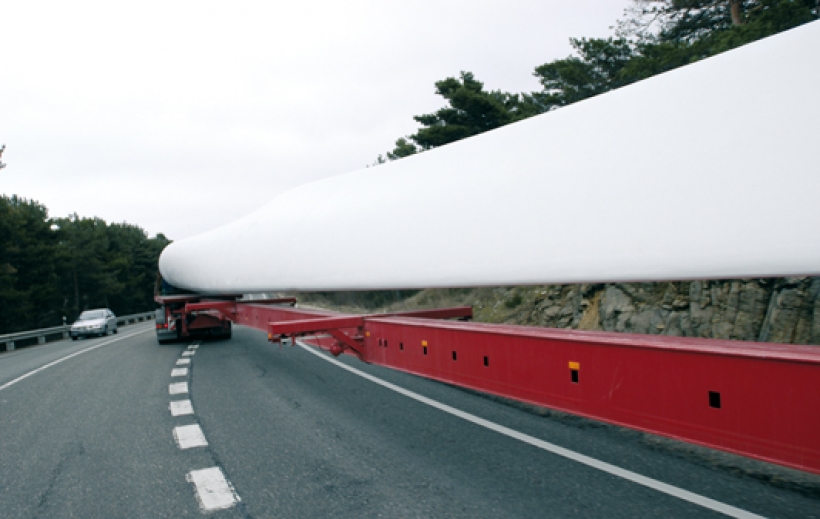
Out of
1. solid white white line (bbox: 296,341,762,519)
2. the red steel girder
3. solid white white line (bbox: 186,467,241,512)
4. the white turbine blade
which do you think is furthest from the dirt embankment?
solid white white line (bbox: 186,467,241,512)

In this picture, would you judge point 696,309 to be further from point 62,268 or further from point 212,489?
point 62,268

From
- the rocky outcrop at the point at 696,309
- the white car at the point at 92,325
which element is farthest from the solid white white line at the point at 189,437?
the white car at the point at 92,325

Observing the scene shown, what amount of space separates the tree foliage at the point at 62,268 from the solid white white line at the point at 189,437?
134 ft

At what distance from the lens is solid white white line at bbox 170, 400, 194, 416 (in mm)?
6435

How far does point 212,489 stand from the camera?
4035 millimetres

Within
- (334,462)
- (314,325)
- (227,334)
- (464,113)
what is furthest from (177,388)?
(464,113)

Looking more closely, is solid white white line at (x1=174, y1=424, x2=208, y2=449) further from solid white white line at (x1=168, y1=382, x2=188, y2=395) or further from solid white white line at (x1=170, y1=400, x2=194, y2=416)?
solid white white line at (x1=168, y1=382, x2=188, y2=395)

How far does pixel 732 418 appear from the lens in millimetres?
2385

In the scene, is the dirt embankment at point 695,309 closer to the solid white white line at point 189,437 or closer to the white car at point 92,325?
the solid white white line at point 189,437

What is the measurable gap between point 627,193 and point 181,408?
5.75m

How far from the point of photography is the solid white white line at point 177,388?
7711mm

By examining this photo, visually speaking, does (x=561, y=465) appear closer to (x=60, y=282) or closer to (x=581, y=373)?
(x=581, y=373)

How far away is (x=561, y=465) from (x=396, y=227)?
2.33 m

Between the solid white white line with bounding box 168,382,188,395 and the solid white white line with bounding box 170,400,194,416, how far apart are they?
25.8 inches
